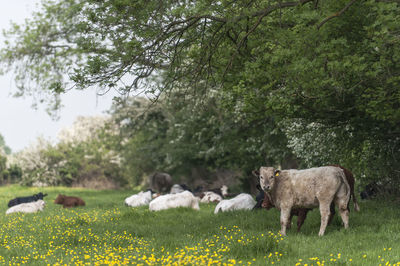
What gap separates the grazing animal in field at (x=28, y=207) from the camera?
1889 cm

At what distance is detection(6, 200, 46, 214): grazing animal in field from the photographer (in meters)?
18.9

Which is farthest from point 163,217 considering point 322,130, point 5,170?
point 5,170

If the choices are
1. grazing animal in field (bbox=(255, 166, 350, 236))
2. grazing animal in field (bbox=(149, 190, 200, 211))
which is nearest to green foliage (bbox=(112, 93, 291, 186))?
grazing animal in field (bbox=(149, 190, 200, 211))

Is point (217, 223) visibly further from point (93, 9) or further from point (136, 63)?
point (93, 9)

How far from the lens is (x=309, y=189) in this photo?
11047 millimetres

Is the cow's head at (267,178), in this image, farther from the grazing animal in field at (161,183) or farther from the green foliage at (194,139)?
the grazing animal in field at (161,183)

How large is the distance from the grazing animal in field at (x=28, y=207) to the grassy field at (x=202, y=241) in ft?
12.3

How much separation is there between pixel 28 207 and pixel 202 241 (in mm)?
11779

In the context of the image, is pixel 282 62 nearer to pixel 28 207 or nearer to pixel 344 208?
pixel 344 208

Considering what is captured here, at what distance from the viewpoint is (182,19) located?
11.0 meters

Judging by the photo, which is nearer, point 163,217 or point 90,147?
point 163,217

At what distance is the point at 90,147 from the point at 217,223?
3579cm

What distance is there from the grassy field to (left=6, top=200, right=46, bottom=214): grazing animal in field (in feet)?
12.3

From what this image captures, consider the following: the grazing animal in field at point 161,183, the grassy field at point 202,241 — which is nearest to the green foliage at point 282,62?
the grassy field at point 202,241
